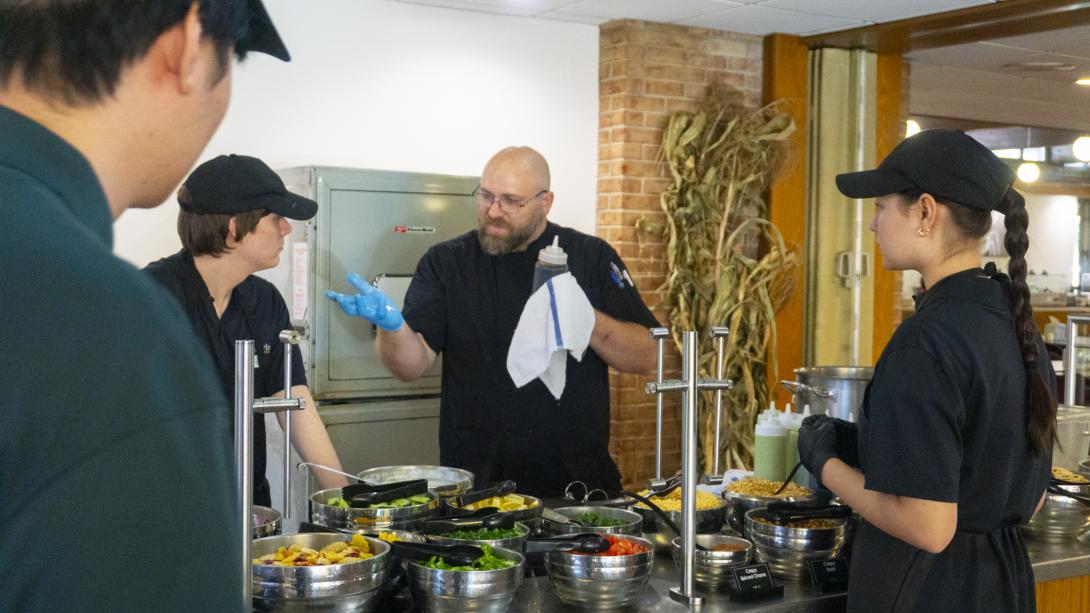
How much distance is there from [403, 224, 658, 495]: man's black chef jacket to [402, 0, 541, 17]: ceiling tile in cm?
172

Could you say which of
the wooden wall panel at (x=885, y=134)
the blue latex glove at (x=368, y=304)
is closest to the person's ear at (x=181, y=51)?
the blue latex glove at (x=368, y=304)

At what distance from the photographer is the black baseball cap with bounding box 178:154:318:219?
2.86 meters

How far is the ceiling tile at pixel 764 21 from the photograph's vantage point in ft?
17.5

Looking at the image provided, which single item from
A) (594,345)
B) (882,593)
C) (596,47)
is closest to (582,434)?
(594,345)

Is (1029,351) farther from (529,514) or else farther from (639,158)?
(639,158)

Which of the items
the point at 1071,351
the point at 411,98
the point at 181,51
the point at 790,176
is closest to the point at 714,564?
the point at 181,51

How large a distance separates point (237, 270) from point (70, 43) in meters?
2.20

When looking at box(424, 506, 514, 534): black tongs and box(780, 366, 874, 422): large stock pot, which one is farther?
box(780, 366, 874, 422): large stock pot

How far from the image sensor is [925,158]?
2141 mm

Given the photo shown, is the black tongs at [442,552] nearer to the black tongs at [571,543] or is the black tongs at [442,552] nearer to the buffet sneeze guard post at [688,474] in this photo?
the black tongs at [571,543]

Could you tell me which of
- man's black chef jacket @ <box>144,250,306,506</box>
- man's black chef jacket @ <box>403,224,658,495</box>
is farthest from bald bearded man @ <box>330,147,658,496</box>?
man's black chef jacket @ <box>144,250,306,506</box>

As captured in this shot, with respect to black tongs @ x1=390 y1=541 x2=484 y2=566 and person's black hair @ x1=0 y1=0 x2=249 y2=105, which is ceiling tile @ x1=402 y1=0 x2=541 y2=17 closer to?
black tongs @ x1=390 y1=541 x2=484 y2=566

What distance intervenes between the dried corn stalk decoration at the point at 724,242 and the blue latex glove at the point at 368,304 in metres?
2.54

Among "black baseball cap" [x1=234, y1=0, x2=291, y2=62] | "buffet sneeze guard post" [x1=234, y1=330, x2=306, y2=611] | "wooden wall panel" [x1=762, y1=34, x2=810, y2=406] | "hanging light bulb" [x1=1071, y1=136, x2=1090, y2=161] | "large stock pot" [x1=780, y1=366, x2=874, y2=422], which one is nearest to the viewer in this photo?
"black baseball cap" [x1=234, y1=0, x2=291, y2=62]
